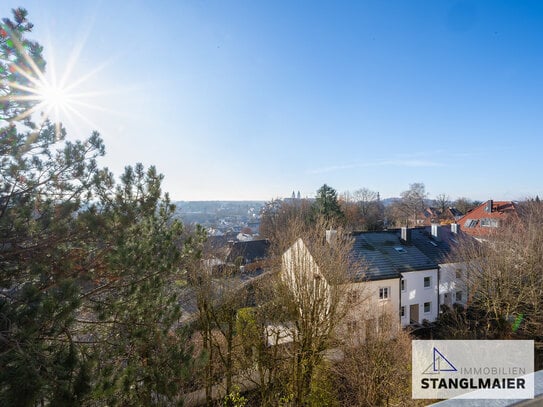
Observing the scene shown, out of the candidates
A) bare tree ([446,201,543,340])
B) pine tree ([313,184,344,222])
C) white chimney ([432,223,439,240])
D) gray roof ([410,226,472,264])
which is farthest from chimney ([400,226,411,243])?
pine tree ([313,184,344,222])

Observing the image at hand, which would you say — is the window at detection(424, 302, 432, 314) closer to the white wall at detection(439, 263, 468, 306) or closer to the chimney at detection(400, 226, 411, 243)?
the white wall at detection(439, 263, 468, 306)

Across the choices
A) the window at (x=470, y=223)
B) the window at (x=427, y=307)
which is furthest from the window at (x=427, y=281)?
the window at (x=470, y=223)

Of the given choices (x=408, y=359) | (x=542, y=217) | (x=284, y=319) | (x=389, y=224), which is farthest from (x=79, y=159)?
(x=389, y=224)

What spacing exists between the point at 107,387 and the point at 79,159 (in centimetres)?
320

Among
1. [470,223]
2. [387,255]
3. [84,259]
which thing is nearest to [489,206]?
[470,223]

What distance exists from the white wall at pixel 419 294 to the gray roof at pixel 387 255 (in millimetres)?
433

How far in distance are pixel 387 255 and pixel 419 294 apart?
9.76ft

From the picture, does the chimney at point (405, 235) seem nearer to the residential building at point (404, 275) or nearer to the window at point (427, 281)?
the residential building at point (404, 275)

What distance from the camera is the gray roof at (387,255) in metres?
16.2

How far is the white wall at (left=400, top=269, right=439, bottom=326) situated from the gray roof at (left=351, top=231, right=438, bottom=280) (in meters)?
0.43

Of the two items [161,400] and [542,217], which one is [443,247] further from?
[161,400]

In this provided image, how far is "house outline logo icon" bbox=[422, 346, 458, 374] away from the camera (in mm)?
7703

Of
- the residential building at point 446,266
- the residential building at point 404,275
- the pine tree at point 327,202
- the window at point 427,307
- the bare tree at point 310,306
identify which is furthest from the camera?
the pine tree at point 327,202

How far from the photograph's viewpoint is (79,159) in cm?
441
